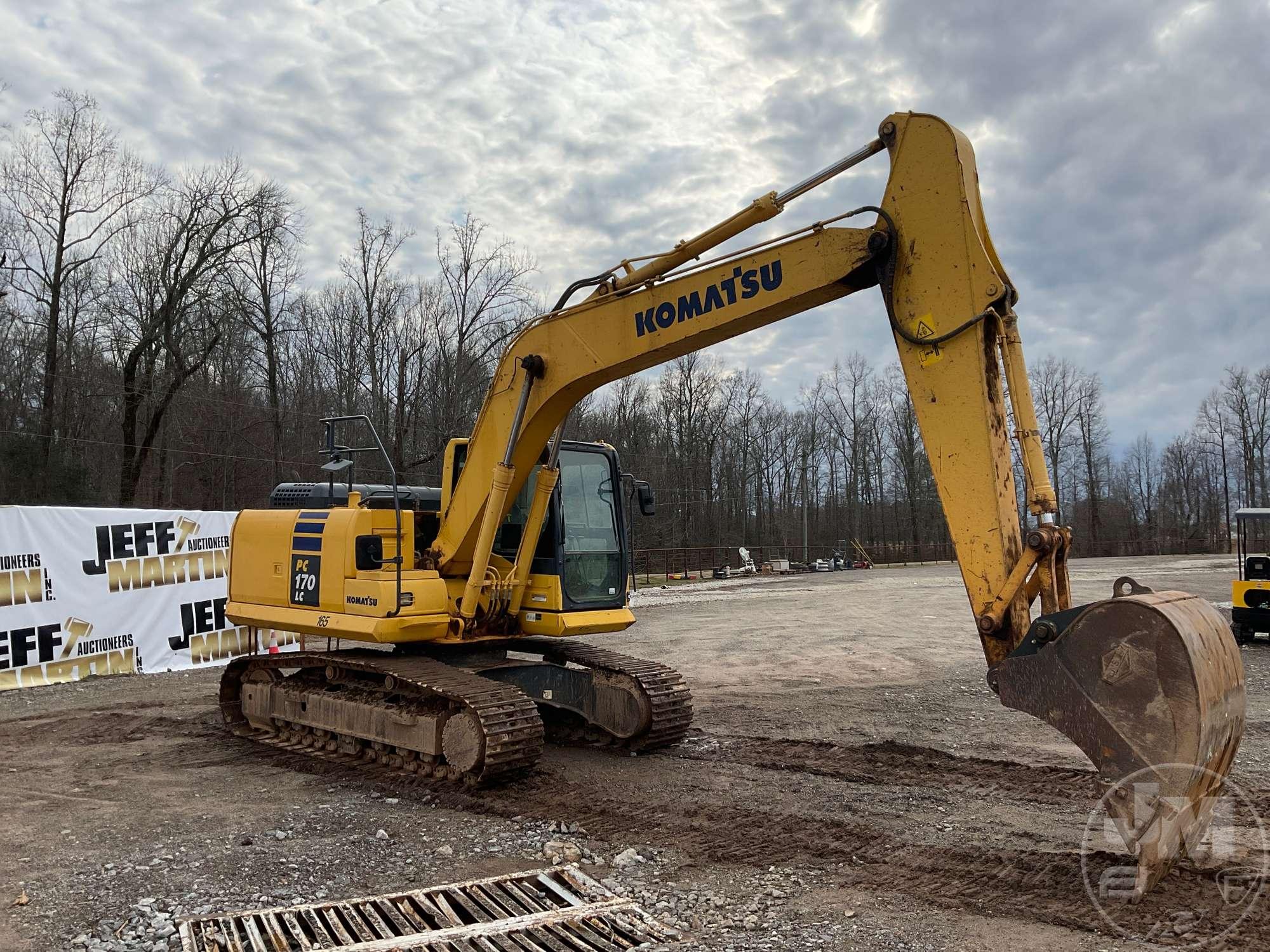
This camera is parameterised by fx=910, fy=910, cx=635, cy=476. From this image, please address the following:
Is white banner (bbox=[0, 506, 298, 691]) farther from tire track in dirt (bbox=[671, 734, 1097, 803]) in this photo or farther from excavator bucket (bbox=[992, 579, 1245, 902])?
excavator bucket (bbox=[992, 579, 1245, 902])

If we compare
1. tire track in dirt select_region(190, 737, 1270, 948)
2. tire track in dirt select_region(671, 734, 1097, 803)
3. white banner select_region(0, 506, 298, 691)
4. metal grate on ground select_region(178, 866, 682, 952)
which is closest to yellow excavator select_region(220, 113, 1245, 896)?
tire track in dirt select_region(190, 737, 1270, 948)

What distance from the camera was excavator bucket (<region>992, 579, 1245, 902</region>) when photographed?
152 inches

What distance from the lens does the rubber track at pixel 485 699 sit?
6.52m

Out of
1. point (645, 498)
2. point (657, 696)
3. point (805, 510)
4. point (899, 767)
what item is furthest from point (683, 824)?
point (805, 510)

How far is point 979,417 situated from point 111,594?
12.2 metres

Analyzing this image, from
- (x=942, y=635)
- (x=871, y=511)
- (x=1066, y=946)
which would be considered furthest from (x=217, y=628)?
(x=871, y=511)

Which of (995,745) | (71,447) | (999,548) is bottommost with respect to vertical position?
(995,745)

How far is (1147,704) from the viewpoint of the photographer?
12.9ft

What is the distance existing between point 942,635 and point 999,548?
11547 millimetres

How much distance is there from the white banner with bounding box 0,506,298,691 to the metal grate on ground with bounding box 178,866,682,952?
25.0ft

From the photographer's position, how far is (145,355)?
89.1ft

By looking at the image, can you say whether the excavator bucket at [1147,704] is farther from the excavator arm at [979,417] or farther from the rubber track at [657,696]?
the rubber track at [657,696]

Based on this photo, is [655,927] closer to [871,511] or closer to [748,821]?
[748,821]

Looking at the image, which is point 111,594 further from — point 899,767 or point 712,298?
point 899,767
